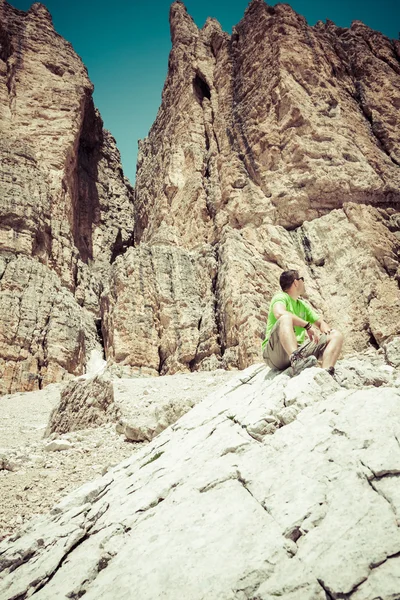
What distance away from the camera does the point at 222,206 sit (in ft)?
77.4

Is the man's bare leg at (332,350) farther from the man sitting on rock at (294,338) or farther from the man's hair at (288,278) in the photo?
the man's hair at (288,278)

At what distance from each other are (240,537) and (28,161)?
29664 millimetres

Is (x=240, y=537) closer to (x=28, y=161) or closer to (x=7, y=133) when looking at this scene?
(x=28, y=161)

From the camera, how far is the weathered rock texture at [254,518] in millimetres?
2189

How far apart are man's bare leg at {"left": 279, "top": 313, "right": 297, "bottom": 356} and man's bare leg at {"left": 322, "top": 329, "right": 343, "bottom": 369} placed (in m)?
0.37

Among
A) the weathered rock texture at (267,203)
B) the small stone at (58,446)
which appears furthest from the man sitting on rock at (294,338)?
the weathered rock texture at (267,203)

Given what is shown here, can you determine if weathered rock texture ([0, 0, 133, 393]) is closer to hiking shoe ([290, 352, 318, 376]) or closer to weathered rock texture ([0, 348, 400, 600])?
weathered rock texture ([0, 348, 400, 600])

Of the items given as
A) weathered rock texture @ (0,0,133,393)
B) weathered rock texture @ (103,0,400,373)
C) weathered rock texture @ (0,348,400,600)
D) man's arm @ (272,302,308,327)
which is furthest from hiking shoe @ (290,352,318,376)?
weathered rock texture @ (0,0,133,393)

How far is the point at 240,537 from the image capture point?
2506 millimetres

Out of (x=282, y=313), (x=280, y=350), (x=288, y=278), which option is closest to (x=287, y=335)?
(x=280, y=350)

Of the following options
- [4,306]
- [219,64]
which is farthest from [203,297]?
[219,64]

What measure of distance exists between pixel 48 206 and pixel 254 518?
88.3 feet

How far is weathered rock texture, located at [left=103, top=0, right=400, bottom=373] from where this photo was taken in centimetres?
1780

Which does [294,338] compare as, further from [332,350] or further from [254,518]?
[254,518]
